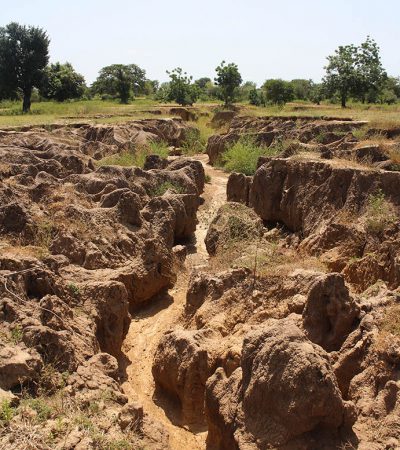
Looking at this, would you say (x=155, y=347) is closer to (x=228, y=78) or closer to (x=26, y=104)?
(x=26, y=104)

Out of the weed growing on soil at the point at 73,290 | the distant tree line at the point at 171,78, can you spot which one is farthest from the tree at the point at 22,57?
the weed growing on soil at the point at 73,290

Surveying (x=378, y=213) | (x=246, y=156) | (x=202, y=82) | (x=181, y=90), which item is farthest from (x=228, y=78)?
(x=202, y=82)

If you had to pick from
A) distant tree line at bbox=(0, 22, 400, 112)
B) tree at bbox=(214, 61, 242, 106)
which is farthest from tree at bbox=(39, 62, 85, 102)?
tree at bbox=(214, 61, 242, 106)

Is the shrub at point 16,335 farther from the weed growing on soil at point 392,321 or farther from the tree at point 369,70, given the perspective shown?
the tree at point 369,70

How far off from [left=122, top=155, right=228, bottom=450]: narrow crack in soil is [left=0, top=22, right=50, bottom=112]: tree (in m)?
23.1

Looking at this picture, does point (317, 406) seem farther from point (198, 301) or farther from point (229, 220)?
point (229, 220)

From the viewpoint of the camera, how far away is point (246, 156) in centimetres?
1888

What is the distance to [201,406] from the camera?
6582mm

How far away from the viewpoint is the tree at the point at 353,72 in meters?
30.0

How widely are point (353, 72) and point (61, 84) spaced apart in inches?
762

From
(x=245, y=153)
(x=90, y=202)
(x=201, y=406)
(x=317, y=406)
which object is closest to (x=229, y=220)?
(x=90, y=202)

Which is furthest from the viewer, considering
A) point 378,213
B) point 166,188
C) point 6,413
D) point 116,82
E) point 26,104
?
point 116,82

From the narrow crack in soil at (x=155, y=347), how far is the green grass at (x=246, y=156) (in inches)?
233

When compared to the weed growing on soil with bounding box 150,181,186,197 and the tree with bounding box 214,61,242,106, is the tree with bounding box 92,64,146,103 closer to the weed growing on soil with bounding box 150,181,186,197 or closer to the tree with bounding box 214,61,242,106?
the tree with bounding box 214,61,242,106
